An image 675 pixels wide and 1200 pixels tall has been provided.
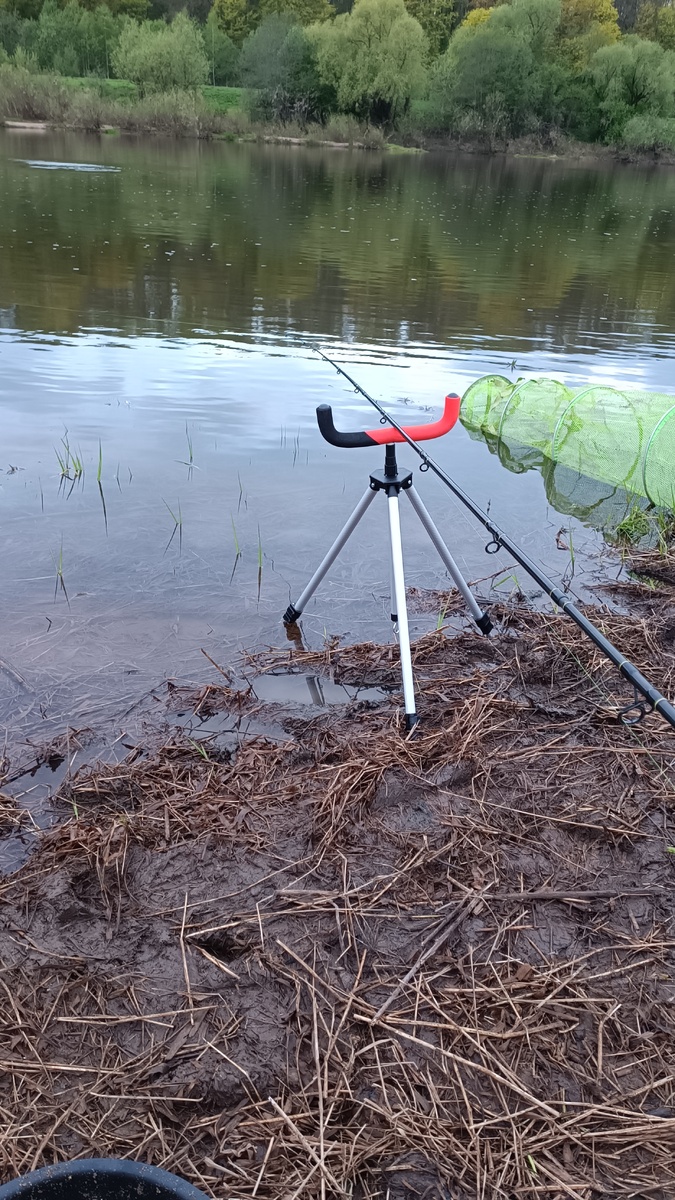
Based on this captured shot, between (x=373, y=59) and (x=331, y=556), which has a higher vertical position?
(x=373, y=59)

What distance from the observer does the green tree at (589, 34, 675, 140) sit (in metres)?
62.3

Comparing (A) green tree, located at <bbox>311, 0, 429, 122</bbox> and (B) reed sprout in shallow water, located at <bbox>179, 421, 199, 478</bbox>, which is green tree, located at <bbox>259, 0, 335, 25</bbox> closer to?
(A) green tree, located at <bbox>311, 0, 429, 122</bbox>

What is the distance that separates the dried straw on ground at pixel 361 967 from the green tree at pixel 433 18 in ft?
315

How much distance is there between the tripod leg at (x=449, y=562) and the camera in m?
4.03

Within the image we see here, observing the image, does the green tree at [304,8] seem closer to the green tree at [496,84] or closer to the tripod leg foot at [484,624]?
the green tree at [496,84]

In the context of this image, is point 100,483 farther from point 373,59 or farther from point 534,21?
point 534,21

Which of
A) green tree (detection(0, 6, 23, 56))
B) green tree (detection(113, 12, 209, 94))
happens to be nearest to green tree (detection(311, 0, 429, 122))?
green tree (detection(113, 12, 209, 94))

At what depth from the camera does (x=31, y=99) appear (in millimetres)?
47156

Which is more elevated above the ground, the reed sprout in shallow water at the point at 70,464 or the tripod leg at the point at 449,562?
the tripod leg at the point at 449,562

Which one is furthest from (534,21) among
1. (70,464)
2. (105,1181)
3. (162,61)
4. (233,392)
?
(105,1181)

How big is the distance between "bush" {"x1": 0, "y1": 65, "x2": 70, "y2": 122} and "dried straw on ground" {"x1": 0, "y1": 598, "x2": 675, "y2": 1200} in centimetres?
5444

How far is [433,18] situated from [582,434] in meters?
96.3

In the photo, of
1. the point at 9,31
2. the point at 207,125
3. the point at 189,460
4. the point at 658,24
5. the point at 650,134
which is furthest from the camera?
the point at 658,24

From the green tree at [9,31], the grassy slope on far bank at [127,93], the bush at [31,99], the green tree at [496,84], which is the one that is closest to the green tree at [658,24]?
the green tree at [496,84]
